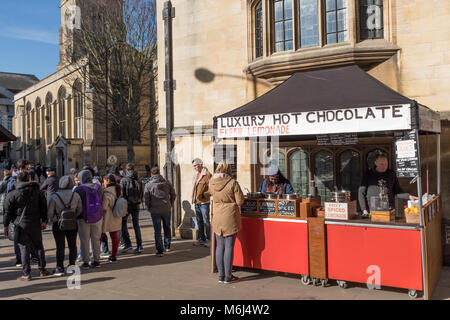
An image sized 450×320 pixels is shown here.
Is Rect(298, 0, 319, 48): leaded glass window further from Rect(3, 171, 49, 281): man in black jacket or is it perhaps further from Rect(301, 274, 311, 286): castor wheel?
Rect(3, 171, 49, 281): man in black jacket

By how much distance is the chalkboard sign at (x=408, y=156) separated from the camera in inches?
217

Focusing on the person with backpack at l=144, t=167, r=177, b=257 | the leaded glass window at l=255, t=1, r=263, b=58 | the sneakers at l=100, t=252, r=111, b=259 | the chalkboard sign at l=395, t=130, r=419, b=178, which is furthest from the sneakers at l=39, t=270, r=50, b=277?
the leaded glass window at l=255, t=1, r=263, b=58

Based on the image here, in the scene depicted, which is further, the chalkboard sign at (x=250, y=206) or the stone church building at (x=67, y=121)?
the stone church building at (x=67, y=121)

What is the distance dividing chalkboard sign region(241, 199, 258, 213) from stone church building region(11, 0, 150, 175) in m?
15.4

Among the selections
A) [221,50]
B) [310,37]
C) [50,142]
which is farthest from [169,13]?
[50,142]

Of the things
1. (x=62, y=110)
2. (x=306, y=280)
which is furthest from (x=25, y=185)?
(x=62, y=110)

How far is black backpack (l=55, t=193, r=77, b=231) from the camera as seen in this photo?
6.93 meters

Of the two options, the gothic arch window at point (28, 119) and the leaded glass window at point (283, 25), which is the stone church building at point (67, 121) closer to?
the gothic arch window at point (28, 119)

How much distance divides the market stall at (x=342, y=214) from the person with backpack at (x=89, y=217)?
8.18 feet

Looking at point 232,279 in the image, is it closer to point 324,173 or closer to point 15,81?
point 324,173

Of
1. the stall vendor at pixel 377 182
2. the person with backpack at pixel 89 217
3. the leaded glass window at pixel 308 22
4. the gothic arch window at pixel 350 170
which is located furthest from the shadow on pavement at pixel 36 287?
the leaded glass window at pixel 308 22

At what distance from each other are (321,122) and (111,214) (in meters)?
4.35

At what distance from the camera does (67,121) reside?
41156 millimetres
